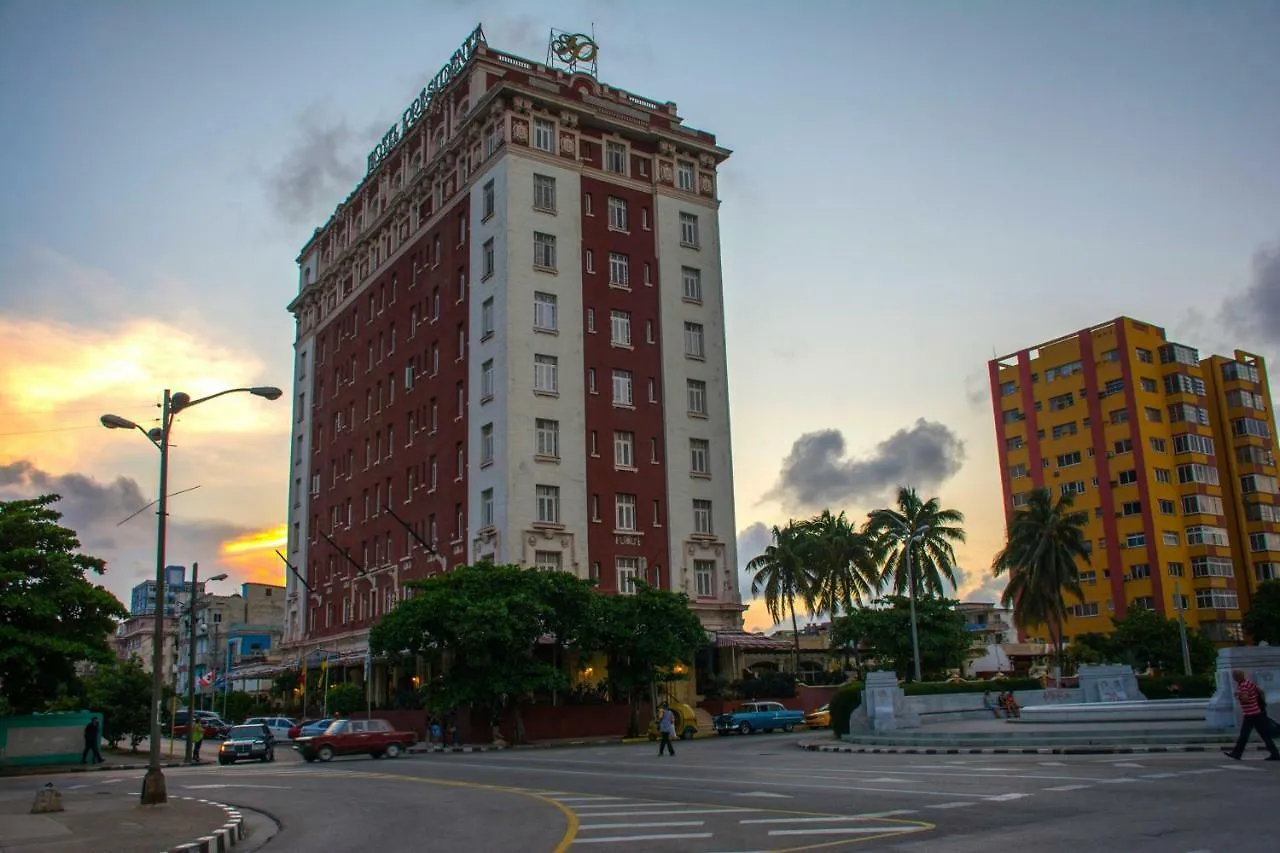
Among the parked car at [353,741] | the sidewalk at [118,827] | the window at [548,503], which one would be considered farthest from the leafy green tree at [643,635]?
the sidewalk at [118,827]

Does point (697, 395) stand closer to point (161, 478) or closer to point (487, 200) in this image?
point (487, 200)

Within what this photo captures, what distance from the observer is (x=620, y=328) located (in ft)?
204

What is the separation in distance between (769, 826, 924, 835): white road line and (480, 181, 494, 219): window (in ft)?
166

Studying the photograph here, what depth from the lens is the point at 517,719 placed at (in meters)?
49.0

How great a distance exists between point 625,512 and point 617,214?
1760cm

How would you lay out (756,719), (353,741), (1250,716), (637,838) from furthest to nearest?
1. (756,719)
2. (353,741)
3. (1250,716)
4. (637,838)

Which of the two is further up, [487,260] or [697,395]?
[487,260]

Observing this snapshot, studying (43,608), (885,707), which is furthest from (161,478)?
(885,707)

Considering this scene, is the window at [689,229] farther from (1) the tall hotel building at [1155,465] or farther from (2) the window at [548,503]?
(1) the tall hotel building at [1155,465]

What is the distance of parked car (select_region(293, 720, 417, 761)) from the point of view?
4103cm

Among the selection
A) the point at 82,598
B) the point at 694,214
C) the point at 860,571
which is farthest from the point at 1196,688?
the point at 82,598

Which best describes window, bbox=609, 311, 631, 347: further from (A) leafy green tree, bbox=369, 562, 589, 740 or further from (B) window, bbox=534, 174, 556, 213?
(A) leafy green tree, bbox=369, 562, 589, 740

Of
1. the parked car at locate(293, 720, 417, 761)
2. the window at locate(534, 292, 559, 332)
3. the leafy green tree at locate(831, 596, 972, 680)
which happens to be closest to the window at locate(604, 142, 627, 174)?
the window at locate(534, 292, 559, 332)

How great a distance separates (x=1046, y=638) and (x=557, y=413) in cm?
5973
